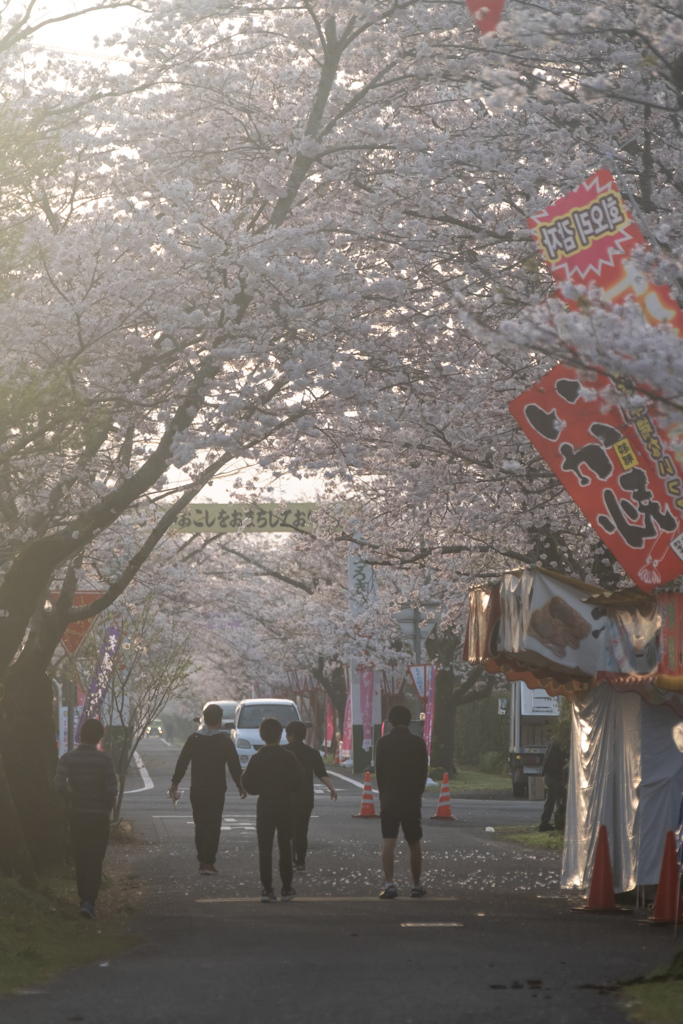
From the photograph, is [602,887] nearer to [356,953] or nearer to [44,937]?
[356,953]

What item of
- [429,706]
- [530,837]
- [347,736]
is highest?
[429,706]

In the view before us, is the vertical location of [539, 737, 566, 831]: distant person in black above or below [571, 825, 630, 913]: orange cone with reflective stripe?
above

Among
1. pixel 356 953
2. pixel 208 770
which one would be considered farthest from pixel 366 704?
pixel 356 953

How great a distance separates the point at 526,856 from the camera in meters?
19.2

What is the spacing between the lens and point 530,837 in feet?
71.8

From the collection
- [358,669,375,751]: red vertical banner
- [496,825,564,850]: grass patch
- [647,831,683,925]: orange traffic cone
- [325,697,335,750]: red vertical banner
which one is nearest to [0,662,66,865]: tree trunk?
[647,831,683,925]: orange traffic cone

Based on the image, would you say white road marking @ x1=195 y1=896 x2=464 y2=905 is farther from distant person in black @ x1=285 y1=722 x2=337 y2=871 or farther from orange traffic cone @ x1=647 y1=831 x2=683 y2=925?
orange traffic cone @ x1=647 y1=831 x2=683 y2=925

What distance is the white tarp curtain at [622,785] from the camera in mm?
12883

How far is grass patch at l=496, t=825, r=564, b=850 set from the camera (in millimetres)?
20688

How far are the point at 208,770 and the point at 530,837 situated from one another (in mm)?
8743

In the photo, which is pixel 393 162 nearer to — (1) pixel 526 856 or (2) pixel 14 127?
(2) pixel 14 127

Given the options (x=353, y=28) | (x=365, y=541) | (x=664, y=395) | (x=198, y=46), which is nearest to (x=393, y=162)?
(x=353, y=28)

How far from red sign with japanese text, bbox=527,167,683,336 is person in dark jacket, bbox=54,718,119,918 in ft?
19.2

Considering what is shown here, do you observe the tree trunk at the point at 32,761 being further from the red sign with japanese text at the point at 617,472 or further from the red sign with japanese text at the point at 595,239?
the red sign with japanese text at the point at 595,239
